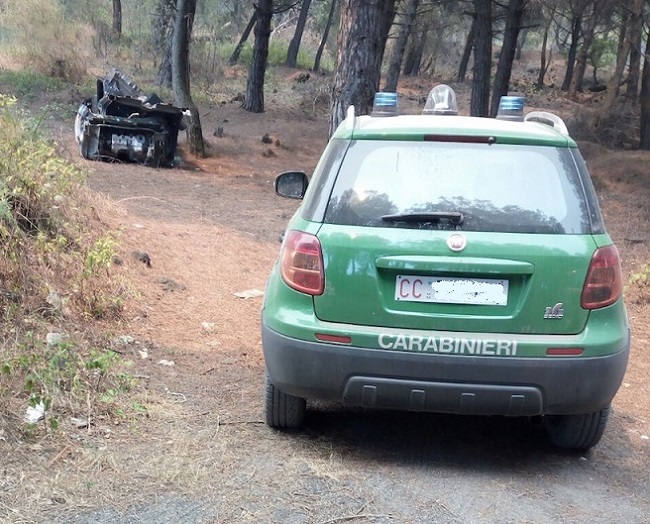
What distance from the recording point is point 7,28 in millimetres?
24359

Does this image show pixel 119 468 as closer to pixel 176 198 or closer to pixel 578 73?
pixel 176 198

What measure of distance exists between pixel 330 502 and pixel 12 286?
2677mm

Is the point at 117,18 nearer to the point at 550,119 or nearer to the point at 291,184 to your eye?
the point at 291,184

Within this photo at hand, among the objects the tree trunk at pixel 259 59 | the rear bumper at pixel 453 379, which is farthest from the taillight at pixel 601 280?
the tree trunk at pixel 259 59

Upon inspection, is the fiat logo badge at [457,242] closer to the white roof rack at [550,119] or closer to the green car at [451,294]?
the green car at [451,294]

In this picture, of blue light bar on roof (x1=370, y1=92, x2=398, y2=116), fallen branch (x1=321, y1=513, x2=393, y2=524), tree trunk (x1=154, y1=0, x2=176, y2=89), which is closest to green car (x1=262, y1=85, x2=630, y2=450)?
fallen branch (x1=321, y1=513, x2=393, y2=524)

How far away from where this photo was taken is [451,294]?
3863 millimetres

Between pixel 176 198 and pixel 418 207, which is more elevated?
pixel 418 207

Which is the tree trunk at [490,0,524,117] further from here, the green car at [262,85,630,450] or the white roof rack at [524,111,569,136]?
the green car at [262,85,630,450]

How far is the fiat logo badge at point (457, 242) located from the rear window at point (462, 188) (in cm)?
7

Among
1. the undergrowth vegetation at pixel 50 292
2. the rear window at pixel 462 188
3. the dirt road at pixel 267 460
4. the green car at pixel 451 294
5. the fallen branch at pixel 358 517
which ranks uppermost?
the rear window at pixel 462 188

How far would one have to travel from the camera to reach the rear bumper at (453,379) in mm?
3809

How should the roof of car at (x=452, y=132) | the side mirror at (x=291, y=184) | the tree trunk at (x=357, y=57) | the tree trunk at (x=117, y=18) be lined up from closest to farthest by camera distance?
the roof of car at (x=452, y=132)
the side mirror at (x=291, y=184)
the tree trunk at (x=357, y=57)
the tree trunk at (x=117, y=18)

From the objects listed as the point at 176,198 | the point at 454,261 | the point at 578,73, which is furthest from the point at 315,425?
the point at 578,73
